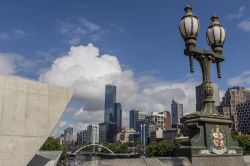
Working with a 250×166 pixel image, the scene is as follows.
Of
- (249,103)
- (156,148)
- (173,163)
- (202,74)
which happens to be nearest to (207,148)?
(173,163)

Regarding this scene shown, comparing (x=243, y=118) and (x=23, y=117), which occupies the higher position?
(x=243, y=118)

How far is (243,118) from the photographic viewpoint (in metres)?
182

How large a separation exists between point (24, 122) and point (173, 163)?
14.6ft

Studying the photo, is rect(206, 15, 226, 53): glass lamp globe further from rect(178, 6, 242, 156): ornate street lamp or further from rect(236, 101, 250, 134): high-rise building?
rect(236, 101, 250, 134): high-rise building

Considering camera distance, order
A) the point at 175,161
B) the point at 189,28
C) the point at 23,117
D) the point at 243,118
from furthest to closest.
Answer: the point at 243,118 → the point at 189,28 → the point at 175,161 → the point at 23,117

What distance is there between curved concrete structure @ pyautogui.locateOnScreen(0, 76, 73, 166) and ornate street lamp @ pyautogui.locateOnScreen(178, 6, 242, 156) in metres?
4.52

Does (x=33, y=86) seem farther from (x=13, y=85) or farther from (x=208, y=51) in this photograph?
(x=208, y=51)

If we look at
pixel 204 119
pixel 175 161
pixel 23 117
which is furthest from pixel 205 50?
pixel 23 117

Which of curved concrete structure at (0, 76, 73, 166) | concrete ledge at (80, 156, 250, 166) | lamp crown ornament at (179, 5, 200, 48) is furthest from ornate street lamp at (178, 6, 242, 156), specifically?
curved concrete structure at (0, 76, 73, 166)

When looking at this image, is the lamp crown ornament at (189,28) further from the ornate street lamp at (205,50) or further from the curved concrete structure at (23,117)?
the curved concrete structure at (23,117)

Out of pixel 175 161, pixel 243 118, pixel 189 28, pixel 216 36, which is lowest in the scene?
pixel 175 161

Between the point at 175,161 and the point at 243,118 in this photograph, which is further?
the point at 243,118

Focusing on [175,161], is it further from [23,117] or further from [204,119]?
[23,117]

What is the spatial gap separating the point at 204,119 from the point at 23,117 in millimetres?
5806
